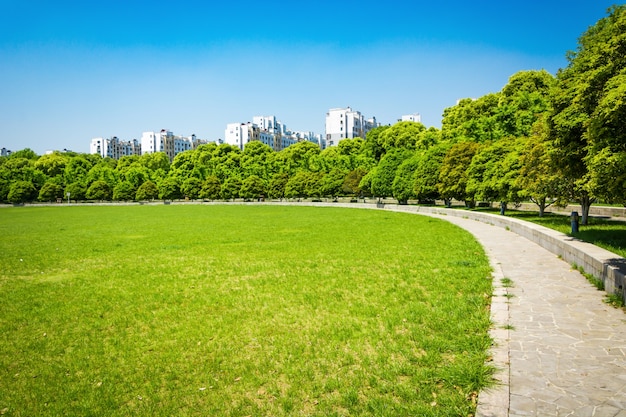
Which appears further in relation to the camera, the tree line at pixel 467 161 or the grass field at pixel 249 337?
the tree line at pixel 467 161

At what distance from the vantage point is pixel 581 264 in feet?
35.3

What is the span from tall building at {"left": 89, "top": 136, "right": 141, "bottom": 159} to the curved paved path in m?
209


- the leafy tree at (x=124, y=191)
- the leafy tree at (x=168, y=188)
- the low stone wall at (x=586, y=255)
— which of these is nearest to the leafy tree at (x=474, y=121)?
the low stone wall at (x=586, y=255)

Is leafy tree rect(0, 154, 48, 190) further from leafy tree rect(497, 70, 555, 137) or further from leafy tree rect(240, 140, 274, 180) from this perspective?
leafy tree rect(497, 70, 555, 137)

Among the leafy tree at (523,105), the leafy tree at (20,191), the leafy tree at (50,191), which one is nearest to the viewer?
the leafy tree at (523,105)

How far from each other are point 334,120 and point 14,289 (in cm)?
15050

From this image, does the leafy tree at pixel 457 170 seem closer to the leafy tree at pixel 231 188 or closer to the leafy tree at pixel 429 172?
the leafy tree at pixel 429 172

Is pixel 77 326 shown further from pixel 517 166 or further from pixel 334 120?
pixel 334 120

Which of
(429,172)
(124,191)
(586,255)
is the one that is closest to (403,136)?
(429,172)

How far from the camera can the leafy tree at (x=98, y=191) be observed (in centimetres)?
9481

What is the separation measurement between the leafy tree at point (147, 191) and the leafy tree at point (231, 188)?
20258mm

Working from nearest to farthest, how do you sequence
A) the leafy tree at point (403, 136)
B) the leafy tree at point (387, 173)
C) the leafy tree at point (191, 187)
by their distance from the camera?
the leafy tree at point (387, 173), the leafy tree at point (403, 136), the leafy tree at point (191, 187)

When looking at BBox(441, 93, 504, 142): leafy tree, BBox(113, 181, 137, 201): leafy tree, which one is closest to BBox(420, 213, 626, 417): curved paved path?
BBox(441, 93, 504, 142): leafy tree

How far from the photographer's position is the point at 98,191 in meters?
94.8
